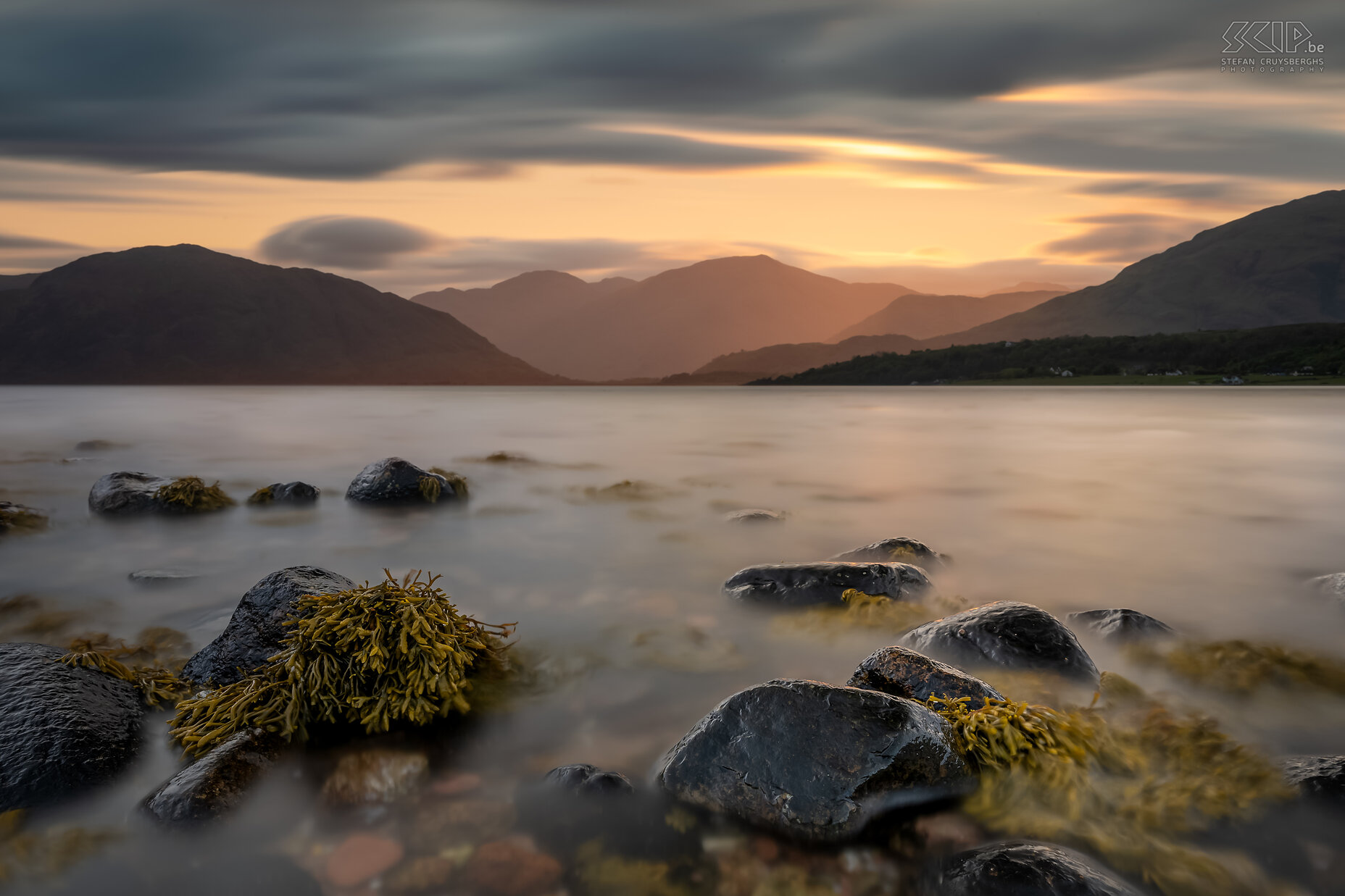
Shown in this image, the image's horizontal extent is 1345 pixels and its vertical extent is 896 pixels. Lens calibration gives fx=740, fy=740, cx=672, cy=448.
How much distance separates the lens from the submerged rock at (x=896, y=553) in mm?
8289

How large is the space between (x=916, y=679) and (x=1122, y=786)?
1101 mm

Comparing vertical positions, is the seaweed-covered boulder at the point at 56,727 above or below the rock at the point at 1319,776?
above

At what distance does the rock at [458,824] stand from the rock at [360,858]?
3.8 inches

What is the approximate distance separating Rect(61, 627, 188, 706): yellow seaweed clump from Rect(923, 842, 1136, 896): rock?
14.9 ft

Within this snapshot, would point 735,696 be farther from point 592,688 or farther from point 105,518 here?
point 105,518

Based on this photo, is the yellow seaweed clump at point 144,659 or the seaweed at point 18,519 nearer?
the yellow seaweed clump at point 144,659

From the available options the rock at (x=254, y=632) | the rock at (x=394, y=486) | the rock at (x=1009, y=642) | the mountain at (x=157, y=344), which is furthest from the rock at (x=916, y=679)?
the mountain at (x=157, y=344)

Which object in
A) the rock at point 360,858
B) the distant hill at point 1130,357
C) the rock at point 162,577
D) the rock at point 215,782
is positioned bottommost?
the rock at point 360,858

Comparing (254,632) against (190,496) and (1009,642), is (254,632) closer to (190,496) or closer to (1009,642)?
(1009,642)

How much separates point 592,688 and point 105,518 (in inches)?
388

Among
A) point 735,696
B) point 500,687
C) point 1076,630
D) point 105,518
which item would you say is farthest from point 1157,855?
point 105,518

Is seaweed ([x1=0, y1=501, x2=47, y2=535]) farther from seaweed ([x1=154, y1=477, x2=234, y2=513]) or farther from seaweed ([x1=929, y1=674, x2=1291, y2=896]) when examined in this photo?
seaweed ([x1=929, y1=674, x2=1291, y2=896])

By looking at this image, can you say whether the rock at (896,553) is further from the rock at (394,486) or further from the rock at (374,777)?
the rock at (394,486)

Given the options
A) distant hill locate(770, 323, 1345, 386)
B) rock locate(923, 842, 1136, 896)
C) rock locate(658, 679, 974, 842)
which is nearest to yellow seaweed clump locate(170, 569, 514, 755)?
rock locate(658, 679, 974, 842)
